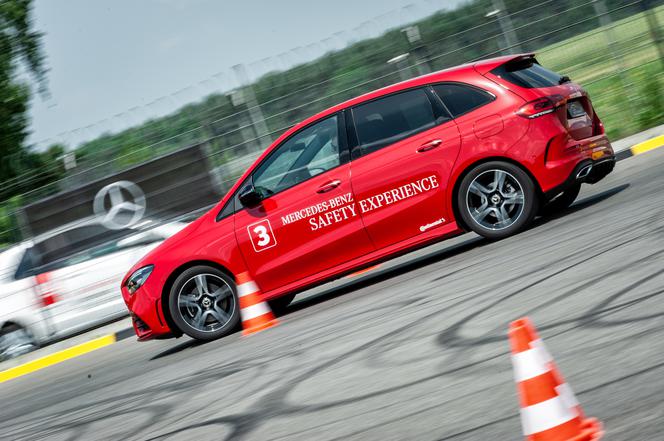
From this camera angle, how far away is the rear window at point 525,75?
9555 millimetres

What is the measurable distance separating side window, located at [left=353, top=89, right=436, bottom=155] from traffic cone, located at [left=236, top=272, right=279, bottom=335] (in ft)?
5.36

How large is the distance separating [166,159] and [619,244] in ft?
31.8

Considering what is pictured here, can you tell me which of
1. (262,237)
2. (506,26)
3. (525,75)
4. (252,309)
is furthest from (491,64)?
(506,26)

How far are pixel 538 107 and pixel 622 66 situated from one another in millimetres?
8184

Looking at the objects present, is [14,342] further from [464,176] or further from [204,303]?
[464,176]

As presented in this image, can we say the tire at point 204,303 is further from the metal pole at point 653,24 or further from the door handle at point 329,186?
the metal pole at point 653,24

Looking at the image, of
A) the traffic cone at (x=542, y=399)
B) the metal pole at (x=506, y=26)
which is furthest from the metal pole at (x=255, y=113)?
the traffic cone at (x=542, y=399)

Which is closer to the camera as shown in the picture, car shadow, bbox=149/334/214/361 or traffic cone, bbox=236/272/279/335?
traffic cone, bbox=236/272/279/335

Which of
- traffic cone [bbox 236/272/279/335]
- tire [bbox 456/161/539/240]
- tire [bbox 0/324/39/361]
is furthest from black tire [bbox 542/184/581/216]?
tire [bbox 0/324/39/361]

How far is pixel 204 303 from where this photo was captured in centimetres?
975

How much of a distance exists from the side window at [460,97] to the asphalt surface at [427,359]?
1.27 meters

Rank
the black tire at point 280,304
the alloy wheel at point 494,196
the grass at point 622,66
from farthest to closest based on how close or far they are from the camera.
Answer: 1. the grass at point 622,66
2. the black tire at point 280,304
3. the alloy wheel at point 494,196

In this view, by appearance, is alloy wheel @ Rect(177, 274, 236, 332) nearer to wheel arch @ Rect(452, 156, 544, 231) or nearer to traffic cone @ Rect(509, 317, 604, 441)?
wheel arch @ Rect(452, 156, 544, 231)

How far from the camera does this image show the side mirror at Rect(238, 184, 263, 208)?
9766 mm
